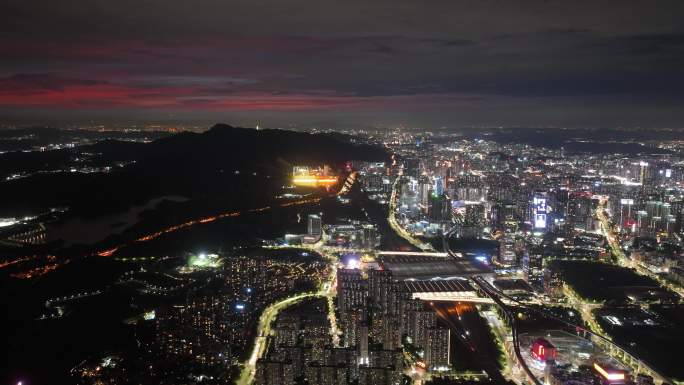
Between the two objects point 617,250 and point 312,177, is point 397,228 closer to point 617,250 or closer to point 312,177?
point 617,250

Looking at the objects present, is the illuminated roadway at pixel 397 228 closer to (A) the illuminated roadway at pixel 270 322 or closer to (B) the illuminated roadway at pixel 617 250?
(A) the illuminated roadway at pixel 270 322

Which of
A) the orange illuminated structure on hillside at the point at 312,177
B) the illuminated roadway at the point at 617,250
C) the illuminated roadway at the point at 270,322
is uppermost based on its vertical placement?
the orange illuminated structure on hillside at the point at 312,177

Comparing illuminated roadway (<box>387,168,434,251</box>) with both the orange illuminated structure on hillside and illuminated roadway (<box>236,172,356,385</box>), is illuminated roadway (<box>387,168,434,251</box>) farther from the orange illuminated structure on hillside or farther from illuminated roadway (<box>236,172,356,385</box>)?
illuminated roadway (<box>236,172,356,385</box>)

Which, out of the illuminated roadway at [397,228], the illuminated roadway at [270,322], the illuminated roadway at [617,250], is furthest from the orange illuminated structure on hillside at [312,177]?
the illuminated roadway at [617,250]

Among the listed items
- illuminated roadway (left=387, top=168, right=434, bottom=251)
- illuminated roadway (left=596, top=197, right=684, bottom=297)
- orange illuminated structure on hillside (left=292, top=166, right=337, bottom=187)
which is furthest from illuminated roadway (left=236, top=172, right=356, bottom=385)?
orange illuminated structure on hillside (left=292, top=166, right=337, bottom=187)

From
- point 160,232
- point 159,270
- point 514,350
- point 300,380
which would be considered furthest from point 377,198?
point 300,380

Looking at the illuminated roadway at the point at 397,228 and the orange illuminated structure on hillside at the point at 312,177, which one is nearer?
the illuminated roadway at the point at 397,228

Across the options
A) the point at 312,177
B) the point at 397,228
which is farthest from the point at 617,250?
the point at 312,177

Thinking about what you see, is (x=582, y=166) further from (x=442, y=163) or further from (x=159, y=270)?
(x=159, y=270)
